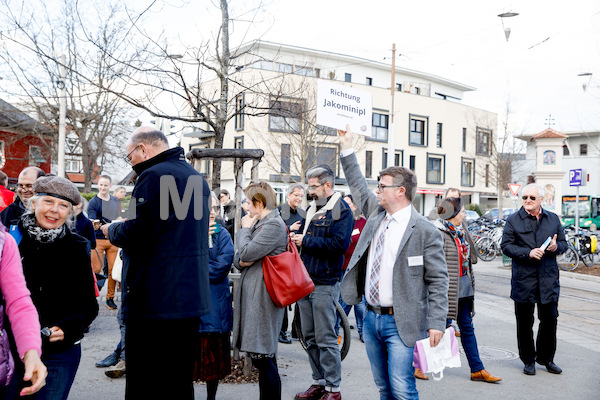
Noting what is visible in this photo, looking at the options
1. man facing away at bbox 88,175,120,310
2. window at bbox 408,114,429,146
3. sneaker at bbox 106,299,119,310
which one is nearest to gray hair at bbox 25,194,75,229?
man facing away at bbox 88,175,120,310

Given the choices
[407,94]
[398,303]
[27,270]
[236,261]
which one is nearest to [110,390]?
[236,261]

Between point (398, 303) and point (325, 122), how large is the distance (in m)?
1.79

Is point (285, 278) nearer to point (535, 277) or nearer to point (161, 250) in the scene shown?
point (161, 250)

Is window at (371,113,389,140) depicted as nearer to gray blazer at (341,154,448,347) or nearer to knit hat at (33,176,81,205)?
gray blazer at (341,154,448,347)

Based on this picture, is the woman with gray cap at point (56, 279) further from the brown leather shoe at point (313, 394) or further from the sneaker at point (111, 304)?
the sneaker at point (111, 304)

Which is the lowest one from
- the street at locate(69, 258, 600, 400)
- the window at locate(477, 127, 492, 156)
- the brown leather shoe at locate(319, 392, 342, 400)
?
the street at locate(69, 258, 600, 400)

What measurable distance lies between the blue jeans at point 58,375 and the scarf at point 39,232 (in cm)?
63

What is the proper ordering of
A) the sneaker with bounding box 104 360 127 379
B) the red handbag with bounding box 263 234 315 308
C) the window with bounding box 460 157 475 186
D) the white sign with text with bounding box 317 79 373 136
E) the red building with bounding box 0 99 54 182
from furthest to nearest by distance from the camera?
the window with bounding box 460 157 475 186, the red building with bounding box 0 99 54 182, the sneaker with bounding box 104 360 127 379, the white sign with text with bounding box 317 79 373 136, the red handbag with bounding box 263 234 315 308

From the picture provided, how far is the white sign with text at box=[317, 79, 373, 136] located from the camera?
4.80 meters

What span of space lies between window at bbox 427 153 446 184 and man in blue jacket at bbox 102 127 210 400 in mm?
47195

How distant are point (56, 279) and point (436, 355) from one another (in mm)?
2366

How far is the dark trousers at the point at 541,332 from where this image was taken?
19.9 feet

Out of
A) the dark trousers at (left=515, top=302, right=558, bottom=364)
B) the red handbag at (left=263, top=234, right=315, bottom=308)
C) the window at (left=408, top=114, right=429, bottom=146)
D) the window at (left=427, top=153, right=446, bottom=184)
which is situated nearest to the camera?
the red handbag at (left=263, top=234, right=315, bottom=308)

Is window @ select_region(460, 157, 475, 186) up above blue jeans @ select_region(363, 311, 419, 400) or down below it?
above
